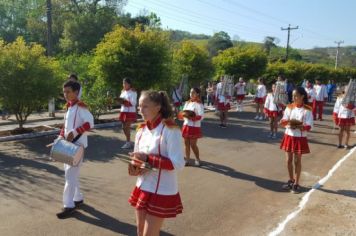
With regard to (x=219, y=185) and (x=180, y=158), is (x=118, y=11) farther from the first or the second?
(x=180, y=158)

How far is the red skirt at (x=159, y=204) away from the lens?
390 cm

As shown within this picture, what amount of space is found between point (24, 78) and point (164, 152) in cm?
879

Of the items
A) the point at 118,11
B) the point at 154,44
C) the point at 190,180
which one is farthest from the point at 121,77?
the point at 118,11

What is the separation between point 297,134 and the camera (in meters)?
7.89

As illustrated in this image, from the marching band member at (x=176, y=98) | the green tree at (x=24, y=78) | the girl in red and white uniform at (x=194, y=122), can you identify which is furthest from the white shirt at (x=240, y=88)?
the girl in red and white uniform at (x=194, y=122)

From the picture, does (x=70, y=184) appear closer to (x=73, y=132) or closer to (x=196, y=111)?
(x=73, y=132)

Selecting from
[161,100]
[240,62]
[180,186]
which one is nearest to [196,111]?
[180,186]

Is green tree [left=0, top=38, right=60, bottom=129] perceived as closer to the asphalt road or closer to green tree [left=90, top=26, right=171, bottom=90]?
the asphalt road

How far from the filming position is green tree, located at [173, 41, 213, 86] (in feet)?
65.3

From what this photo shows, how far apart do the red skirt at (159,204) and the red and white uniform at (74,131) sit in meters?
2.44

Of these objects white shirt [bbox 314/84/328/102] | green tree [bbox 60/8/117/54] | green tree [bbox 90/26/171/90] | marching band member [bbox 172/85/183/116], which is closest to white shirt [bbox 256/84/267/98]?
white shirt [bbox 314/84/328/102]

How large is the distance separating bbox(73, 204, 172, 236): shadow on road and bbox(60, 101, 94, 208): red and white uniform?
0.27m

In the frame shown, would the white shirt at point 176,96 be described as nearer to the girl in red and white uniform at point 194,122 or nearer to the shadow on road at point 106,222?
the girl in red and white uniform at point 194,122

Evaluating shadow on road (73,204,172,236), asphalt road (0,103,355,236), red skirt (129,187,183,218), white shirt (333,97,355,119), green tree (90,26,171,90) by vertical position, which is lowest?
shadow on road (73,204,172,236)
